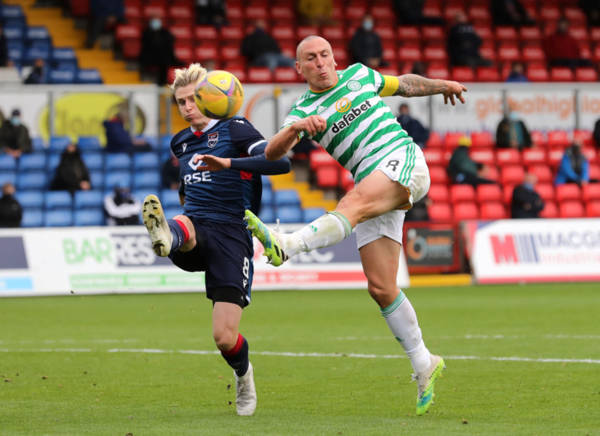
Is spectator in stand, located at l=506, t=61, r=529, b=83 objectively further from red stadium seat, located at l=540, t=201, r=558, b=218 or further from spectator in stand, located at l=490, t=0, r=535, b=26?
spectator in stand, located at l=490, t=0, r=535, b=26

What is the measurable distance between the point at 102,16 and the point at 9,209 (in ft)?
22.9

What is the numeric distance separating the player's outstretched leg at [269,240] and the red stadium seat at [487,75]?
2117 cm

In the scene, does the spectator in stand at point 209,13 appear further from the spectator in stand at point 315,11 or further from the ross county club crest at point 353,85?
the ross county club crest at point 353,85

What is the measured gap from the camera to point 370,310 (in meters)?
16.1

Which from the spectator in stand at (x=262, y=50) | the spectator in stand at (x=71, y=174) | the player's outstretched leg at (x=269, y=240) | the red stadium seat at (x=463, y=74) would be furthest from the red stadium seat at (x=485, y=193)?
the player's outstretched leg at (x=269, y=240)

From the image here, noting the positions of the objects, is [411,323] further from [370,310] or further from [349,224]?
Answer: [370,310]

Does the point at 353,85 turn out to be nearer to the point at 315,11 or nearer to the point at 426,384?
the point at 426,384

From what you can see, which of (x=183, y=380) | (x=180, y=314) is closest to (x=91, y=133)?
(x=180, y=314)

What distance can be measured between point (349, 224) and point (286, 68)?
1884 cm

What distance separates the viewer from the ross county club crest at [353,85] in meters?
7.44

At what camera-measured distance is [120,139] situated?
74.3 feet

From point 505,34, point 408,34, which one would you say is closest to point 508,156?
point 408,34

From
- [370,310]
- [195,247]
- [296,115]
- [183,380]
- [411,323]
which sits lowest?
[370,310]

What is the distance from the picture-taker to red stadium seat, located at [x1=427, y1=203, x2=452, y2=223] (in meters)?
23.1
